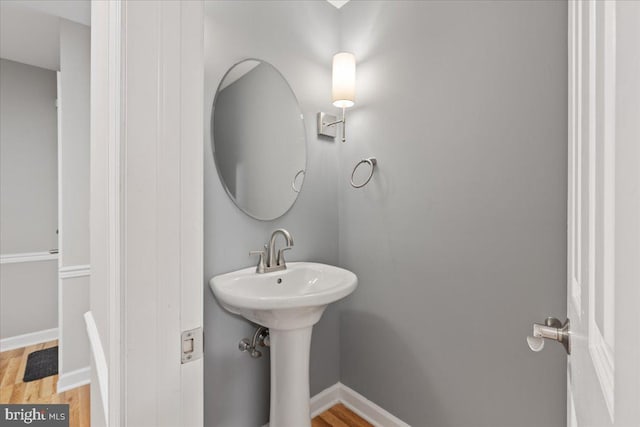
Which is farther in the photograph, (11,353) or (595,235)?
(11,353)

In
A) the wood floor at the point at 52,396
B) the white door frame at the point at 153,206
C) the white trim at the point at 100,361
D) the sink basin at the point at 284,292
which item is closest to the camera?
the white door frame at the point at 153,206

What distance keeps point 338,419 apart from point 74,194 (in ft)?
7.22

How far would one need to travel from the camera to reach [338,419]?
165 centimetres

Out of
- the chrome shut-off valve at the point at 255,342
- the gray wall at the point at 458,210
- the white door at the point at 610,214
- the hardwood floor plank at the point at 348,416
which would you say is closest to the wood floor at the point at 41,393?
the chrome shut-off valve at the point at 255,342

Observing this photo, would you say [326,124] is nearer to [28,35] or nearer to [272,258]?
[272,258]

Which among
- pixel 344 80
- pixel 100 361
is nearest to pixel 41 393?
pixel 100 361

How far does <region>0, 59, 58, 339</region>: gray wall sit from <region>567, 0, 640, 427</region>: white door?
364 cm

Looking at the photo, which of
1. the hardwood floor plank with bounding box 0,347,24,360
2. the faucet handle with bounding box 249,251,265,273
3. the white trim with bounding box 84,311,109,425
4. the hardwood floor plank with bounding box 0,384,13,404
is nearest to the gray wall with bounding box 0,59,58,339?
the hardwood floor plank with bounding box 0,347,24,360

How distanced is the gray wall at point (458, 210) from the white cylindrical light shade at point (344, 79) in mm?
98

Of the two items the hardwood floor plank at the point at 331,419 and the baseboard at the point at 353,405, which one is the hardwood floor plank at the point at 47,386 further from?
the hardwood floor plank at the point at 331,419

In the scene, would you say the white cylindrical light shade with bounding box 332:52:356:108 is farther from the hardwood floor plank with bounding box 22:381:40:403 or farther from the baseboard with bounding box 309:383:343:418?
the hardwood floor plank with bounding box 22:381:40:403

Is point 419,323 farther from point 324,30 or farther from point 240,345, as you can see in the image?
point 324,30

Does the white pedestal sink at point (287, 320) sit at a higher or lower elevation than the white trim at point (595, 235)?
lower

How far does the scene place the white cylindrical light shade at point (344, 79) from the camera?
5.29 ft
